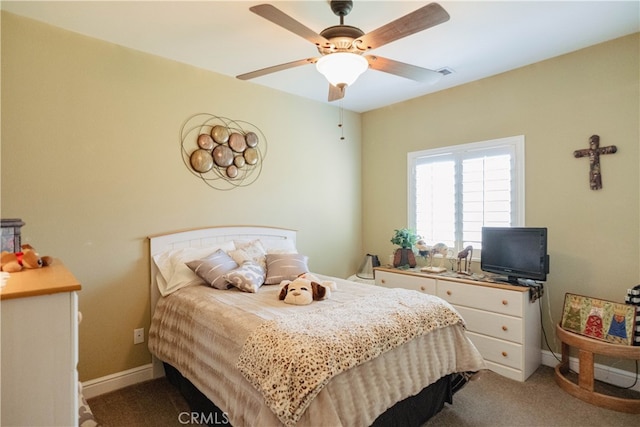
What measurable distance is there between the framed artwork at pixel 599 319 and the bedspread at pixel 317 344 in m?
1.27

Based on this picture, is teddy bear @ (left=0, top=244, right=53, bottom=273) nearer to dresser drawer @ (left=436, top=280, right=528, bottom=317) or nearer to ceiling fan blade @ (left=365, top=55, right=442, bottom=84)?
ceiling fan blade @ (left=365, top=55, right=442, bottom=84)

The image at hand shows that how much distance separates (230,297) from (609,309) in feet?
Answer: 8.97

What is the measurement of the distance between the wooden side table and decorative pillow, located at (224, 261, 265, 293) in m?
2.38

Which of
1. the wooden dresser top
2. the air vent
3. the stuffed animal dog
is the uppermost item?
the air vent

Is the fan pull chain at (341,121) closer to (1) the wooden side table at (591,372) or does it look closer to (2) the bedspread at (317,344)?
(2) the bedspread at (317,344)

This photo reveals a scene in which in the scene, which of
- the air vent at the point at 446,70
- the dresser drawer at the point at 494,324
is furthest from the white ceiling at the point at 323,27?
the dresser drawer at the point at 494,324

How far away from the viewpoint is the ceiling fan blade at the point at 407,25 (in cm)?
153

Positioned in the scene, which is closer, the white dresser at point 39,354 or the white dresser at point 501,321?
the white dresser at point 39,354

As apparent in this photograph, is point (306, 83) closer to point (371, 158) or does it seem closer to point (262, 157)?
point (262, 157)

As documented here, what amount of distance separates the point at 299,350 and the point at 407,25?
1.65 metres

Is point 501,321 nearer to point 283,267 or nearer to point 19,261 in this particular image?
point 283,267

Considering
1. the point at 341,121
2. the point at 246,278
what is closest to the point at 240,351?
the point at 246,278

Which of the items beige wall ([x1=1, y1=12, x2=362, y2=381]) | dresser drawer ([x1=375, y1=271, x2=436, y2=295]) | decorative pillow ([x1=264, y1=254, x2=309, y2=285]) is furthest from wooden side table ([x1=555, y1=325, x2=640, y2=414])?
beige wall ([x1=1, y1=12, x2=362, y2=381])

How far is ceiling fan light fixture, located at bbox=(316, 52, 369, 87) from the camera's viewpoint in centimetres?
183
